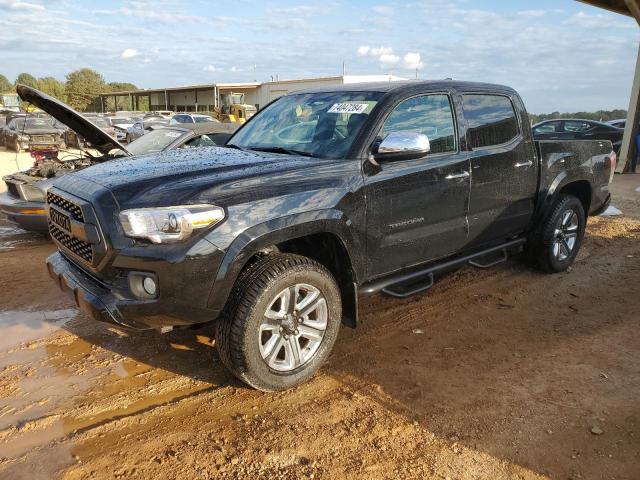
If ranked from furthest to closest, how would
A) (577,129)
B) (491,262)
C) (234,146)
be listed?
(577,129), (491,262), (234,146)

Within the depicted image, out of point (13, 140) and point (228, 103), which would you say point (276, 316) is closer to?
point (13, 140)

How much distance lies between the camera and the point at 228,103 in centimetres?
3916

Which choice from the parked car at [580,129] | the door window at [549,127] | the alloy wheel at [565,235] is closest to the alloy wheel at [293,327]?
the alloy wheel at [565,235]

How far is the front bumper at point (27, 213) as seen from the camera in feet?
21.9

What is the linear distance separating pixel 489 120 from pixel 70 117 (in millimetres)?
4518

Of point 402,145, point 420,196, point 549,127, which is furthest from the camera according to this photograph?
point 549,127

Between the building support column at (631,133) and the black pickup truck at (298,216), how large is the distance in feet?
40.0

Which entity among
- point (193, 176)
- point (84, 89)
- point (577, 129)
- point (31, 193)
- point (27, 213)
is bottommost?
point (27, 213)

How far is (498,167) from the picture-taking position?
461 cm

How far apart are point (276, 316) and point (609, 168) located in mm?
4773

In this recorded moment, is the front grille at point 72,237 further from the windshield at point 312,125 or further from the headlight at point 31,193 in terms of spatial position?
the headlight at point 31,193

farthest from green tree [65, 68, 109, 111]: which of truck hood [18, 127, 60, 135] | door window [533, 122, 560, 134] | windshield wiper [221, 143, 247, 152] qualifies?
windshield wiper [221, 143, 247, 152]

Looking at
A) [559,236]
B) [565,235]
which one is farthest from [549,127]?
[559,236]

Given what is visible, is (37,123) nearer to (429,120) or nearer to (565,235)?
(429,120)
